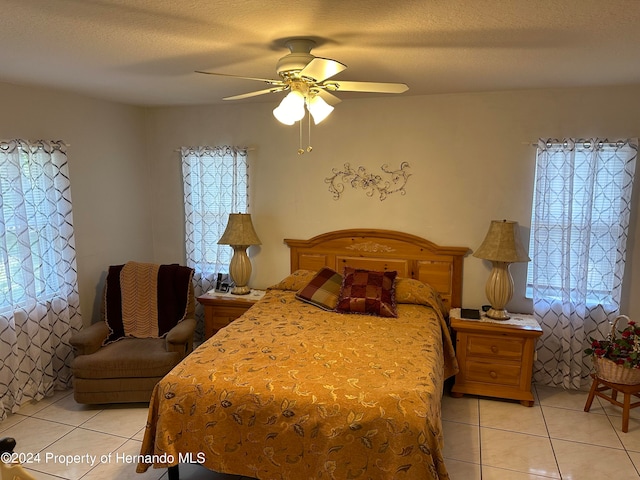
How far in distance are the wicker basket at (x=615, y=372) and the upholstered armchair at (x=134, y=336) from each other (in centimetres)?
292

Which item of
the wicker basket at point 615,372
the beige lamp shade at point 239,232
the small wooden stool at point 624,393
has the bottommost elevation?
the small wooden stool at point 624,393

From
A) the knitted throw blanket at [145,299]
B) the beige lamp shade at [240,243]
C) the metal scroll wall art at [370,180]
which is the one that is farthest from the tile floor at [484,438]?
the metal scroll wall art at [370,180]

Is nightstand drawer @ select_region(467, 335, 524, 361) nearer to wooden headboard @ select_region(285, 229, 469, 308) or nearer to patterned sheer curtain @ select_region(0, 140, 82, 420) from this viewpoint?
wooden headboard @ select_region(285, 229, 469, 308)

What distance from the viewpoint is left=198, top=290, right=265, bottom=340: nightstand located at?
3871mm

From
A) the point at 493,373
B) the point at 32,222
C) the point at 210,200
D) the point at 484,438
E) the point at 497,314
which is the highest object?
the point at 210,200

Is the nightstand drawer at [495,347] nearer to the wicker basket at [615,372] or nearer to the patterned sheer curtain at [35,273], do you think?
the wicker basket at [615,372]

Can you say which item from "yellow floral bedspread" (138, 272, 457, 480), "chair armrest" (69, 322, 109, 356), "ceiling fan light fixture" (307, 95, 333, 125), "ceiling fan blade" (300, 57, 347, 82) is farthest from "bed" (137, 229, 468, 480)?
"ceiling fan blade" (300, 57, 347, 82)

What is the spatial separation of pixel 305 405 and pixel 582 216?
2.56 meters

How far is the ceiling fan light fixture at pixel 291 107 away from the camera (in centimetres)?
209

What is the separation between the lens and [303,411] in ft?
6.76

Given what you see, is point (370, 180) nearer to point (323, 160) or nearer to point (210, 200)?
point (323, 160)

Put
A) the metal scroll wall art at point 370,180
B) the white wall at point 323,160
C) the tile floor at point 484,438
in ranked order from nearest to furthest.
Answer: the tile floor at point 484,438
the white wall at point 323,160
the metal scroll wall art at point 370,180

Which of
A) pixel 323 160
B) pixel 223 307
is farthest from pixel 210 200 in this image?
pixel 323 160

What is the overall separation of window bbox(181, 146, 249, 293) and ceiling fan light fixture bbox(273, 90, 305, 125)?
2007 mm
